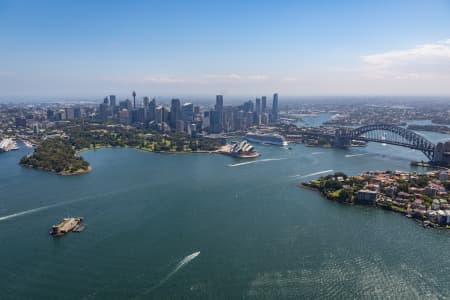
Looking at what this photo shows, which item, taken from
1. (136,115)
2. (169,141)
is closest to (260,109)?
(136,115)

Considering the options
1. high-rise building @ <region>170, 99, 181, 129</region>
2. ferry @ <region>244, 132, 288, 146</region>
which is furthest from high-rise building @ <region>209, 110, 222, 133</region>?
ferry @ <region>244, 132, 288, 146</region>

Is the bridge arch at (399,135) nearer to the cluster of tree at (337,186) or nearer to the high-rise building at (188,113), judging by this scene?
the cluster of tree at (337,186)

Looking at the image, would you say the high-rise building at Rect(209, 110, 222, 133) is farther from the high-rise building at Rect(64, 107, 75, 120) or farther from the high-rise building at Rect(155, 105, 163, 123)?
the high-rise building at Rect(64, 107, 75, 120)

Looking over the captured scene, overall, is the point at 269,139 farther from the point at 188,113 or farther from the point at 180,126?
the point at 188,113

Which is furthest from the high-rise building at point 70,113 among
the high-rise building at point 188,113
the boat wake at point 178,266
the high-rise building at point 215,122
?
the boat wake at point 178,266

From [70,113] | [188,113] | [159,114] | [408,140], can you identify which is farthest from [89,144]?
[408,140]

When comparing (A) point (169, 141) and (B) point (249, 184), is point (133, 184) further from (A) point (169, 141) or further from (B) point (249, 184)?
(A) point (169, 141)
